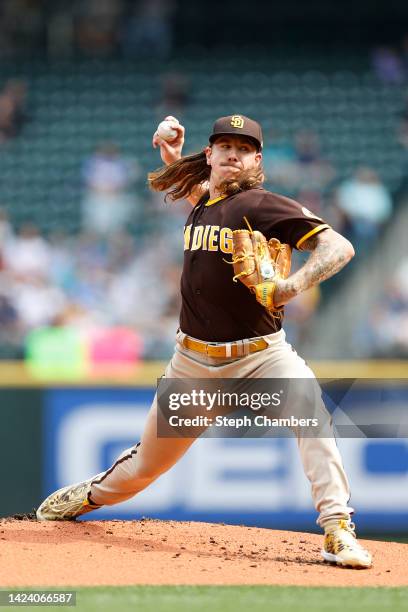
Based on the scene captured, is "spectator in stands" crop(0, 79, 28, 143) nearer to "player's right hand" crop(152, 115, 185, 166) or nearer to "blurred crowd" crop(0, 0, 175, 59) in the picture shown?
"blurred crowd" crop(0, 0, 175, 59)

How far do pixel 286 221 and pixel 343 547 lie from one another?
1.30 metres

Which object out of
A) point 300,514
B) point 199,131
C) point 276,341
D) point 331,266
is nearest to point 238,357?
point 276,341

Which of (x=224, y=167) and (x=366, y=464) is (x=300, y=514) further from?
(x=224, y=167)

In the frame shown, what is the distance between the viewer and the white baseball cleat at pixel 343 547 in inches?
172

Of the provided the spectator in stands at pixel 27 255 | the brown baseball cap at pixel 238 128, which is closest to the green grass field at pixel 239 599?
the brown baseball cap at pixel 238 128

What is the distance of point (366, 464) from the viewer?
661 centimetres

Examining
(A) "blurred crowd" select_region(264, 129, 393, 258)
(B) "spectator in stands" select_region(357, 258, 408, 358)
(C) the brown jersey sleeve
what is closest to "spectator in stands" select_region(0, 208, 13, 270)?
(A) "blurred crowd" select_region(264, 129, 393, 258)

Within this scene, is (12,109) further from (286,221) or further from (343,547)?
(343,547)

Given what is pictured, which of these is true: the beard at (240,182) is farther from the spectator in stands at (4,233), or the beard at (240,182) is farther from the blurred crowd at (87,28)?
the blurred crowd at (87,28)

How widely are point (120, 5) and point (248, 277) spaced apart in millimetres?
8910

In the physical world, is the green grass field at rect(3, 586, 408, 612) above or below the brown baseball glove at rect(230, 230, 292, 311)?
below

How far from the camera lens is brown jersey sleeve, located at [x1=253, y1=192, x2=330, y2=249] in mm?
4418

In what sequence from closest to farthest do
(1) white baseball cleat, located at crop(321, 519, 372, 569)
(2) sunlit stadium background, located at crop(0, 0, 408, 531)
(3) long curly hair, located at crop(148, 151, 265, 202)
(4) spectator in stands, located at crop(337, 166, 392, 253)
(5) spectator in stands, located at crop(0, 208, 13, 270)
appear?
(1) white baseball cleat, located at crop(321, 519, 372, 569)
(3) long curly hair, located at crop(148, 151, 265, 202)
(2) sunlit stadium background, located at crop(0, 0, 408, 531)
(5) spectator in stands, located at crop(0, 208, 13, 270)
(4) spectator in stands, located at crop(337, 166, 392, 253)

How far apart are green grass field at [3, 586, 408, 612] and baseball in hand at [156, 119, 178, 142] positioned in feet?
7.06
